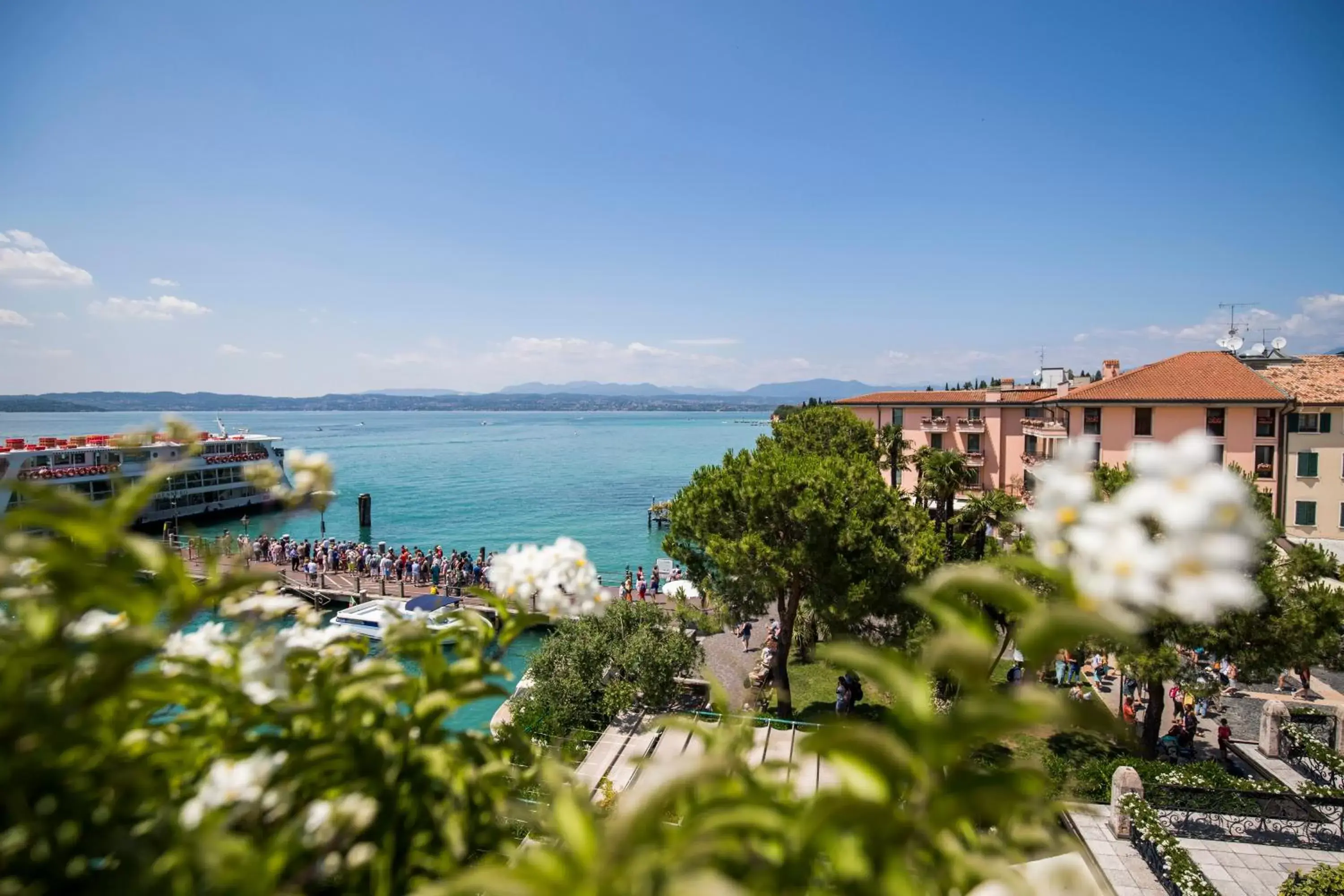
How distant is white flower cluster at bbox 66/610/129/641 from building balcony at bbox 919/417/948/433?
164 feet

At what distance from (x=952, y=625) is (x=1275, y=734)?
804 inches

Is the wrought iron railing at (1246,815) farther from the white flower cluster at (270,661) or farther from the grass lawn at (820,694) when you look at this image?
the white flower cluster at (270,661)

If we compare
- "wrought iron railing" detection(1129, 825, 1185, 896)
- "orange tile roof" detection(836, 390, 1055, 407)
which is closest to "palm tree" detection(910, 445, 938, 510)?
"orange tile roof" detection(836, 390, 1055, 407)

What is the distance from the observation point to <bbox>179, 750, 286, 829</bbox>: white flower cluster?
1496 millimetres

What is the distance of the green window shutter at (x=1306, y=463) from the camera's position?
26.5 metres

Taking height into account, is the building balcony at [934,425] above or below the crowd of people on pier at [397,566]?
above

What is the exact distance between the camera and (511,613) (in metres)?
2.36

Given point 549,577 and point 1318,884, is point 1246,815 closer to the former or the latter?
point 1318,884

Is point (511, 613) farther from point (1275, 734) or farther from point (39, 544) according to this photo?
point (1275, 734)

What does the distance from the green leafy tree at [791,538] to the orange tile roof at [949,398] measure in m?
31.2

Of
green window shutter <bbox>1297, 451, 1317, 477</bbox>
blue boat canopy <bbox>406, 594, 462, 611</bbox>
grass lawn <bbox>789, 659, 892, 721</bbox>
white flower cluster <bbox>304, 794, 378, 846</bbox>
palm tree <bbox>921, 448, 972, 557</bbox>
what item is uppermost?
white flower cluster <bbox>304, 794, 378, 846</bbox>

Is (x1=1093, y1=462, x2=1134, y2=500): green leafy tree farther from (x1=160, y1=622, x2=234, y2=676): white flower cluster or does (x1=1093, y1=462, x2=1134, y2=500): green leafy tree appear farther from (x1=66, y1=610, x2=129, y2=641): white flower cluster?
(x1=66, y1=610, x2=129, y2=641): white flower cluster

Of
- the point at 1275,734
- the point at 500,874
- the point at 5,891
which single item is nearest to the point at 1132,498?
the point at 500,874

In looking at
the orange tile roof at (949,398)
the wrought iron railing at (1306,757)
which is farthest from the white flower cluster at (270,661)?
the orange tile roof at (949,398)
